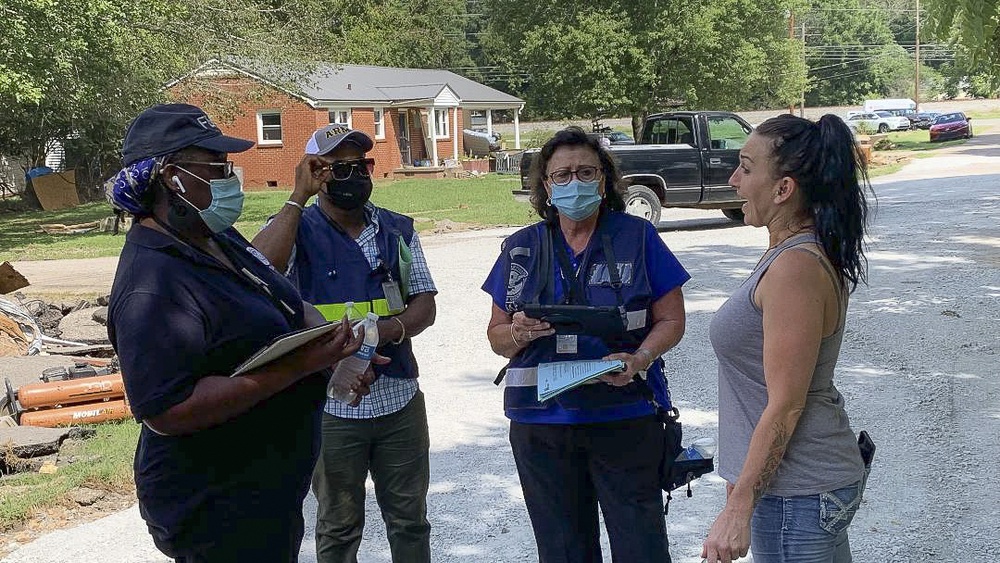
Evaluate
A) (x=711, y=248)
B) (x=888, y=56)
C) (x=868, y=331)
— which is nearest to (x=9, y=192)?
(x=711, y=248)

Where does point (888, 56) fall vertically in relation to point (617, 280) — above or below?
above

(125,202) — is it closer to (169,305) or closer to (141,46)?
(169,305)

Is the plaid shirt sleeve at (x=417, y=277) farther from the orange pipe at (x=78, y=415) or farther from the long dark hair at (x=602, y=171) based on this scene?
the orange pipe at (x=78, y=415)

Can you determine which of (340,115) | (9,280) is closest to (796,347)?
(9,280)

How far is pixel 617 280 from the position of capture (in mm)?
3432

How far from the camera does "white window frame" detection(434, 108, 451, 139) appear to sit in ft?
141

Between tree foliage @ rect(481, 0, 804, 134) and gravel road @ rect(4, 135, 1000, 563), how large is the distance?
21810 mm

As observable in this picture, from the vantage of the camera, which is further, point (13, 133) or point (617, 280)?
point (13, 133)

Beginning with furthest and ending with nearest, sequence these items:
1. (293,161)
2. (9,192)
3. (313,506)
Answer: (293,161) → (9,192) → (313,506)

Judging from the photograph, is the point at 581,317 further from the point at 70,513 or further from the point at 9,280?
the point at 9,280

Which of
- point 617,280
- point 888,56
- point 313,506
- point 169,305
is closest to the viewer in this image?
point 169,305

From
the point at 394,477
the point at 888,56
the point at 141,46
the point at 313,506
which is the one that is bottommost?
the point at 313,506

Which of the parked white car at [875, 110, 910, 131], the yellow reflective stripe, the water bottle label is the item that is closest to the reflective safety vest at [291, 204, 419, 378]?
the yellow reflective stripe

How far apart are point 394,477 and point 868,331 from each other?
21.7 feet
